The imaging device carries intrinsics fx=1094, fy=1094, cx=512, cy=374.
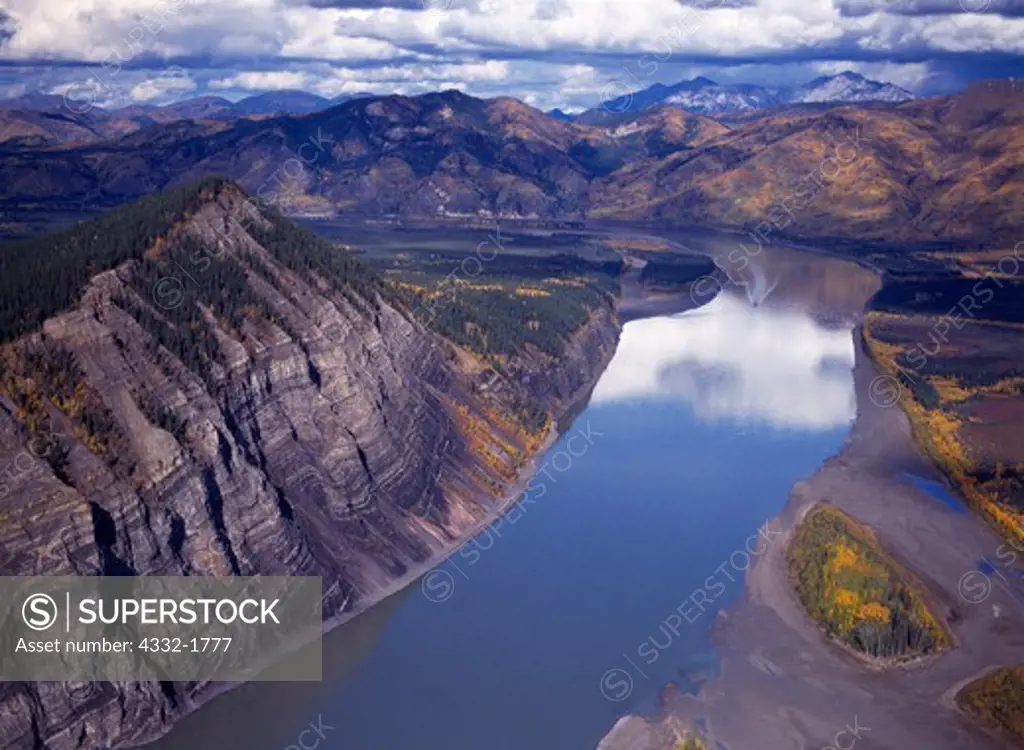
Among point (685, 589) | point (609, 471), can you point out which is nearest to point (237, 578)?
point (685, 589)

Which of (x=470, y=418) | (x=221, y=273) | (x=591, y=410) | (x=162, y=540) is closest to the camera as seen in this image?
(x=162, y=540)

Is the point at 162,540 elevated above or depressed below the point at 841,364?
above

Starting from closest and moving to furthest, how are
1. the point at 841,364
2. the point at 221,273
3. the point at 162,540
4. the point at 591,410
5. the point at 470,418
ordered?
1. the point at 162,540
2. the point at 221,273
3. the point at 470,418
4. the point at 591,410
5. the point at 841,364

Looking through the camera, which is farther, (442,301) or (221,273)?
(442,301)

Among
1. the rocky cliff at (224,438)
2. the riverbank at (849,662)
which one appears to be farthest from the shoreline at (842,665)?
the rocky cliff at (224,438)

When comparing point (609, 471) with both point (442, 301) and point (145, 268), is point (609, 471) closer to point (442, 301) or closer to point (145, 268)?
point (442, 301)

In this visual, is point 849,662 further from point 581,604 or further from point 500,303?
point 500,303

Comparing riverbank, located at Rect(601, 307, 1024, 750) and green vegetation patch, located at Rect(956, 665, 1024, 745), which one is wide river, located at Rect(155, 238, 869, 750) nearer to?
riverbank, located at Rect(601, 307, 1024, 750)

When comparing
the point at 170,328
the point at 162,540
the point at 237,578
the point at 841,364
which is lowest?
the point at 841,364
